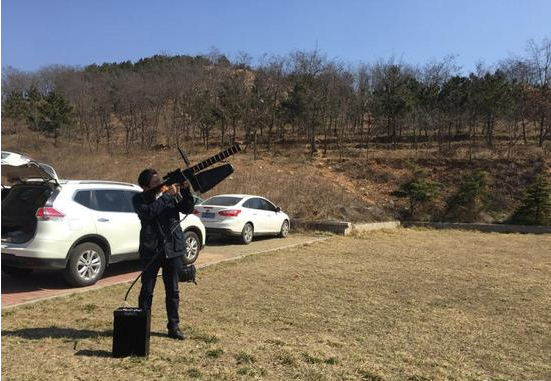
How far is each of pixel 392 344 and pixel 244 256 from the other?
21.8ft

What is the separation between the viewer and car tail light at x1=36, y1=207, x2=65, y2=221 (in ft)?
26.3

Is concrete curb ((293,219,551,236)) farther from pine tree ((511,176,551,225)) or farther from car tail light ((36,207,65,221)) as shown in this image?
car tail light ((36,207,65,221))

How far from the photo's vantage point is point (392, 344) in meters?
5.57

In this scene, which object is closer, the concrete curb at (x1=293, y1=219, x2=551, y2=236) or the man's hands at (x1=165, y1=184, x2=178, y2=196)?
the man's hands at (x1=165, y1=184, x2=178, y2=196)

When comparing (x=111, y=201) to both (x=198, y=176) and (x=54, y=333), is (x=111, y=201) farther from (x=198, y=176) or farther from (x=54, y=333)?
(x=198, y=176)

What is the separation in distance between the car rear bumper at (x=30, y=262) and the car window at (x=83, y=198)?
1.04m

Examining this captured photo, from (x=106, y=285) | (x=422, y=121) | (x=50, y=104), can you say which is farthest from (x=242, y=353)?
(x=50, y=104)

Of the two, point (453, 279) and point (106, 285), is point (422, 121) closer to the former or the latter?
point (453, 279)

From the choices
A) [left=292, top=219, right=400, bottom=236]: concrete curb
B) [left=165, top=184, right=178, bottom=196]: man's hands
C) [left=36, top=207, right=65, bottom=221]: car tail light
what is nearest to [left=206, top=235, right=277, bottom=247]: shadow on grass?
[left=292, top=219, right=400, bottom=236]: concrete curb

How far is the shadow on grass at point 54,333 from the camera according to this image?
18.5ft

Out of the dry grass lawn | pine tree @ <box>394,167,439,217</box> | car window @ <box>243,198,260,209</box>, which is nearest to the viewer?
the dry grass lawn

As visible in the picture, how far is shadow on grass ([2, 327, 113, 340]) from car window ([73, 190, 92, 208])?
3.02 meters

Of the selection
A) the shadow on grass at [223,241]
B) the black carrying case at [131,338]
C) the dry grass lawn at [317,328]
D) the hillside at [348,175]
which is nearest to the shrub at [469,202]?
the hillside at [348,175]

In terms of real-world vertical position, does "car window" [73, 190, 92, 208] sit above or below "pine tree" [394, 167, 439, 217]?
above
